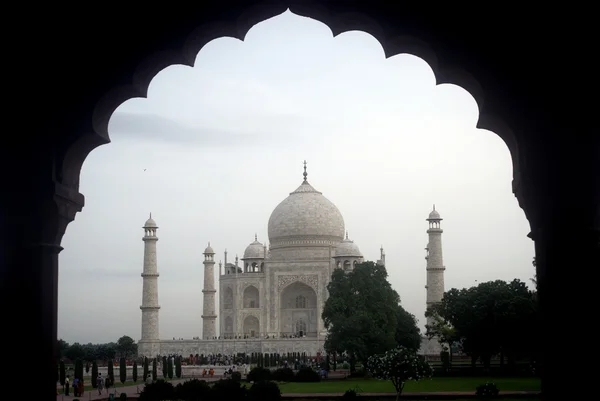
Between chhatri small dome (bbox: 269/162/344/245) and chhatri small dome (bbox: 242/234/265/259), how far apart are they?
81cm

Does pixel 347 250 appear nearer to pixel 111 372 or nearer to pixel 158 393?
pixel 111 372

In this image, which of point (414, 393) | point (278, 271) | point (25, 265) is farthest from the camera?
point (278, 271)

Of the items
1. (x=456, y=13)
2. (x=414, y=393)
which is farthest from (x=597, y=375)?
(x=414, y=393)

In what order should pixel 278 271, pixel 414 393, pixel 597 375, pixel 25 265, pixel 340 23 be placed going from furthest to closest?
pixel 278 271, pixel 414 393, pixel 340 23, pixel 25 265, pixel 597 375

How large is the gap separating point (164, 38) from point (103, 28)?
0.38 meters

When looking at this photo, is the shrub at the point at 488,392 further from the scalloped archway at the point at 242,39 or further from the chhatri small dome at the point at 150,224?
the chhatri small dome at the point at 150,224

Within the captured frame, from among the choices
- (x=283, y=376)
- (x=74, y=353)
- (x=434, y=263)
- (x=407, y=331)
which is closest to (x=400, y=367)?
(x=283, y=376)

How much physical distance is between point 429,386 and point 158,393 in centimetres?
935

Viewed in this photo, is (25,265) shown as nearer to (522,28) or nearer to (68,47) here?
(68,47)

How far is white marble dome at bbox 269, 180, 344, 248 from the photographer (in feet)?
186

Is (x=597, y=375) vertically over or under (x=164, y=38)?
under

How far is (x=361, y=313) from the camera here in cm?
3381

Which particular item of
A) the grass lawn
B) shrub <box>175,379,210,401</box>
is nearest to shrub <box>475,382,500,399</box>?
the grass lawn

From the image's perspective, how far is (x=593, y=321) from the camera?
4.91 metres
